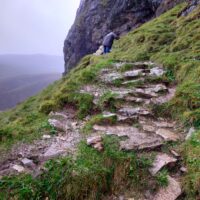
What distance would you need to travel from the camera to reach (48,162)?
7.59m

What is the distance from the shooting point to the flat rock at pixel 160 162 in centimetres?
743

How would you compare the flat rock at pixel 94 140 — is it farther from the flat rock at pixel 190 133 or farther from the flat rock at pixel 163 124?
the flat rock at pixel 190 133

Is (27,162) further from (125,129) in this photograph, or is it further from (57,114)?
(57,114)

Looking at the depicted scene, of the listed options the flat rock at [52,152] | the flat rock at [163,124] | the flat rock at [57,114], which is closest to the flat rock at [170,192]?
the flat rock at [52,152]

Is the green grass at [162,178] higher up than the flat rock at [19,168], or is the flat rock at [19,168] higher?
the flat rock at [19,168]

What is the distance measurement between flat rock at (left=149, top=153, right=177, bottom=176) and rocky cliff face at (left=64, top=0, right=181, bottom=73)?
1065 inches

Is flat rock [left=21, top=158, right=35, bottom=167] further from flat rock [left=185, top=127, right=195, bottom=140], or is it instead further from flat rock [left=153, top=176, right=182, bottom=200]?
flat rock [left=185, top=127, right=195, bottom=140]

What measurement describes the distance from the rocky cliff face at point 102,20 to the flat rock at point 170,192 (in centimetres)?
2808

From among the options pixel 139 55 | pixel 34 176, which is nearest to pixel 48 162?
pixel 34 176

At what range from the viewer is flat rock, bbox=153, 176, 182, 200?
669 centimetres

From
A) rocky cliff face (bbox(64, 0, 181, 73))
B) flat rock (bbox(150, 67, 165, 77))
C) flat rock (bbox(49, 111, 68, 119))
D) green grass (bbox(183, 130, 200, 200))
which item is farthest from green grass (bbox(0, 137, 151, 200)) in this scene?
rocky cliff face (bbox(64, 0, 181, 73))

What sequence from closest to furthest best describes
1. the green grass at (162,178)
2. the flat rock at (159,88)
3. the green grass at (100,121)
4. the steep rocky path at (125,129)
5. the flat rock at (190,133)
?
1. the green grass at (162,178)
2. the steep rocky path at (125,129)
3. the flat rock at (190,133)
4. the green grass at (100,121)
5. the flat rock at (159,88)

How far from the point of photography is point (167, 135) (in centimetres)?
903

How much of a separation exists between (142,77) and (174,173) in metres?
7.15
